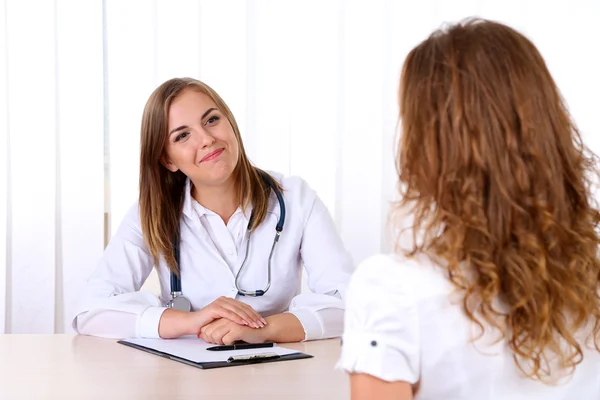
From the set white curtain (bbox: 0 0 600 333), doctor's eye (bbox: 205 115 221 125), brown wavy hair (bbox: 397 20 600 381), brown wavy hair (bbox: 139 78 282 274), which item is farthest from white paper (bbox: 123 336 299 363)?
white curtain (bbox: 0 0 600 333)

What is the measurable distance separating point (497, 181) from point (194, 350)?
98cm

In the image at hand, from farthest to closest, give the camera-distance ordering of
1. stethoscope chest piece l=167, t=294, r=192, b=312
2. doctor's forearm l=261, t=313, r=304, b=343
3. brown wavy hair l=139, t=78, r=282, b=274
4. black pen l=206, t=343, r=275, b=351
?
1. brown wavy hair l=139, t=78, r=282, b=274
2. stethoscope chest piece l=167, t=294, r=192, b=312
3. doctor's forearm l=261, t=313, r=304, b=343
4. black pen l=206, t=343, r=275, b=351

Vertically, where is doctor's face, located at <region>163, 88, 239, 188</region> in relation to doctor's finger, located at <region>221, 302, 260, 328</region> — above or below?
above

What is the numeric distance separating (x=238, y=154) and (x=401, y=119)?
1.26 metres

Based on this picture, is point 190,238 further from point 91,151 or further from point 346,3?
point 346,3

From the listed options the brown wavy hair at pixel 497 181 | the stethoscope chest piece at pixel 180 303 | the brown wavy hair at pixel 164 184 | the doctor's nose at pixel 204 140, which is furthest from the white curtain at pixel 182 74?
the brown wavy hair at pixel 497 181

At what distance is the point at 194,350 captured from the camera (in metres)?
1.63

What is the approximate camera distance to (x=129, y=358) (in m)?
1.59

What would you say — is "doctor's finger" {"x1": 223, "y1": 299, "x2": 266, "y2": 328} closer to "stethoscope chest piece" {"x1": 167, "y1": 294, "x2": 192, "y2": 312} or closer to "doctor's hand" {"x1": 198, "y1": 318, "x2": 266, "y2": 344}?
"doctor's hand" {"x1": 198, "y1": 318, "x2": 266, "y2": 344}

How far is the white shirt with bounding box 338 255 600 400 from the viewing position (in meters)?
0.85

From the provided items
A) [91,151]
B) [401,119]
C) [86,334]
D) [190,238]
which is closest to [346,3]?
[91,151]

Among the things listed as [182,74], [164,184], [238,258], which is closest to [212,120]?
[164,184]

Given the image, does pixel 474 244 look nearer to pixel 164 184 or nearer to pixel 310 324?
pixel 310 324

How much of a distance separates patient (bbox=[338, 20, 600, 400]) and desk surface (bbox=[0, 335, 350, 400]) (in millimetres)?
460
